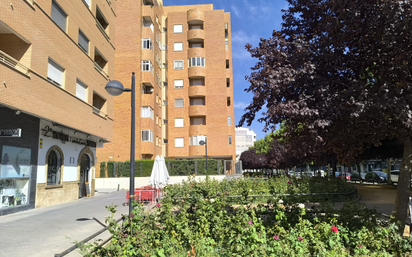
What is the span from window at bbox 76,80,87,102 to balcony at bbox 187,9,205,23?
2522 centimetres

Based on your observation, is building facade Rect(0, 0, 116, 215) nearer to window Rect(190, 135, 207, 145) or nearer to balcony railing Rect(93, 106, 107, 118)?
balcony railing Rect(93, 106, 107, 118)

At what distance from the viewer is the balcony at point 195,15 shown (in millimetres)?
38219

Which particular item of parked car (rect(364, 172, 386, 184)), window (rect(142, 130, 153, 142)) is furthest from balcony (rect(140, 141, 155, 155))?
parked car (rect(364, 172, 386, 184))

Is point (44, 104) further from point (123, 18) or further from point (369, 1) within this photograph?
point (123, 18)

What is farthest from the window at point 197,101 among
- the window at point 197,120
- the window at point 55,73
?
the window at point 55,73

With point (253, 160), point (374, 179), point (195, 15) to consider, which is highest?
point (195, 15)

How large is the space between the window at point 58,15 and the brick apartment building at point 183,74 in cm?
1835

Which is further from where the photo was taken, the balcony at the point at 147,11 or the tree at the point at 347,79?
the balcony at the point at 147,11

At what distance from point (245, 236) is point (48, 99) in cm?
1115

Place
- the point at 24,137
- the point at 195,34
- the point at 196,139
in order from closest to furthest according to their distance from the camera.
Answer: the point at 24,137 → the point at 196,139 → the point at 195,34

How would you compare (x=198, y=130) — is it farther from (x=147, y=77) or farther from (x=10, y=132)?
(x=10, y=132)

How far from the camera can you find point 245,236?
15.5ft

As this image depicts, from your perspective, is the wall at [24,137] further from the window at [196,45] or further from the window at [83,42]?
the window at [196,45]

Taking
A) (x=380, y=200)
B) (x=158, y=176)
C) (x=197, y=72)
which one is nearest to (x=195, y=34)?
(x=197, y=72)
